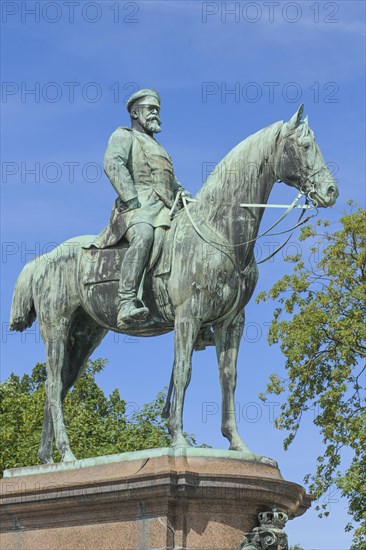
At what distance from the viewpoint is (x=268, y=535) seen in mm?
12203

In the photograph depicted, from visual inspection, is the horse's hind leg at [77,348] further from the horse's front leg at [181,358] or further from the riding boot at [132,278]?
the horse's front leg at [181,358]

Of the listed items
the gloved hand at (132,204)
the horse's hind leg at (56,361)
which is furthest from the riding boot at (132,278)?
the horse's hind leg at (56,361)

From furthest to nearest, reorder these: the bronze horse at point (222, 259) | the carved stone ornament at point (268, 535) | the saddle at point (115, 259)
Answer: the saddle at point (115, 259)
the bronze horse at point (222, 259)
the carved stone ornament at point (268, 535)

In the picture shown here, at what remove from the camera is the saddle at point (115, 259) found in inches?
528

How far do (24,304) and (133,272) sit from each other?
2117 millimetres

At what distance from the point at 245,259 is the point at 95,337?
2.44 meters

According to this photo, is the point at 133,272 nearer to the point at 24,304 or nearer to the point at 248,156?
the point at 248,156

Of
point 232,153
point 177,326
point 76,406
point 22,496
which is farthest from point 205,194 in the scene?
point 76,406

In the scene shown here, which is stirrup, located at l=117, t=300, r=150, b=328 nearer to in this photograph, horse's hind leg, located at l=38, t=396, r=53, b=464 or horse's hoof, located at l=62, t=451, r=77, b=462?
horse's hoof, located at l=62, t=451, r=77, b=462

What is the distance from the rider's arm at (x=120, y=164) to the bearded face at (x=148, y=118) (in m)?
0.32

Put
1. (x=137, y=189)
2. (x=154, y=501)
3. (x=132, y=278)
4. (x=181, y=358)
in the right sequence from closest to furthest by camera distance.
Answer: (x=154, y=501), (x=181, y=358), (x=132, y=278), (x=137, y=189)

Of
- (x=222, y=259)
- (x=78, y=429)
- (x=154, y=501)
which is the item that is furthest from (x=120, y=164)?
(x=78, y=429)

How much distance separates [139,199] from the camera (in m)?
13.9

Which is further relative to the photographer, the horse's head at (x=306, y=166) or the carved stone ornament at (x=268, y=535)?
the horse's head at (x=306, y=166)
